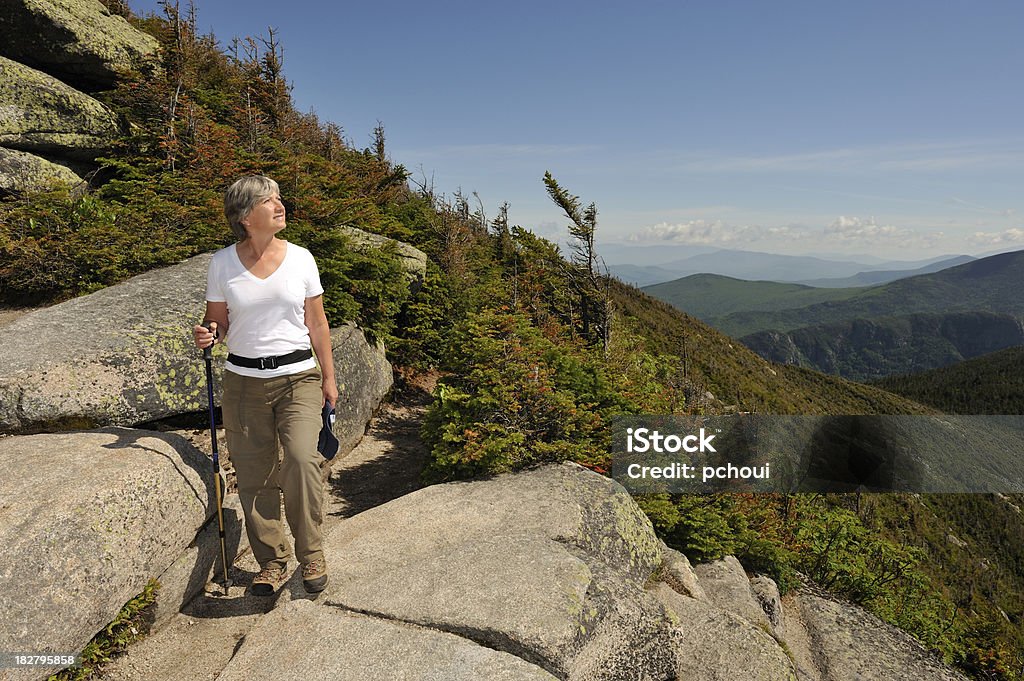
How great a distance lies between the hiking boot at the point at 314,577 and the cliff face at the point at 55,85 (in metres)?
8.91

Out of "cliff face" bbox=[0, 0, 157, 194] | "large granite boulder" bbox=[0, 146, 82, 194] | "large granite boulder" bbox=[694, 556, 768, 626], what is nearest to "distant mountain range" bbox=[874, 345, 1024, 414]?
"large granite boulder" bbox=[694, 556, 768, 626]

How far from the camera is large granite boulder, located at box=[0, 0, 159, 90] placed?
10375 millimetres

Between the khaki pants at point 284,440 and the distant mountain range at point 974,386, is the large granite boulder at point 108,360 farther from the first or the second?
the distant mountain range at point 974,386

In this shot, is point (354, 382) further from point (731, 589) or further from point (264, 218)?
point (731, 589)

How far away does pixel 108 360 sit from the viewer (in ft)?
17.1

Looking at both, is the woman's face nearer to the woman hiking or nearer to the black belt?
the woman hiking

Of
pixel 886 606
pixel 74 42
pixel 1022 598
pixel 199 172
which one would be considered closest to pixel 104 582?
pixel 199 172

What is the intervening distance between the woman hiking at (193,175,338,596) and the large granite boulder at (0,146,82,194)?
24.5 feet

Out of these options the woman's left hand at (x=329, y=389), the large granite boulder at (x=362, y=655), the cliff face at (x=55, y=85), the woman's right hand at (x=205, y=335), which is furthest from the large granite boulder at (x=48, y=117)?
the large granite boulder at (x=362, y=655)

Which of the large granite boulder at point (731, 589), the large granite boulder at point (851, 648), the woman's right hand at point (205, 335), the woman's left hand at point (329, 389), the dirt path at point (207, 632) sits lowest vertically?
the large granite boulder at point (851, 648)

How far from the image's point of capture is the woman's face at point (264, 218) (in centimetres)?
383

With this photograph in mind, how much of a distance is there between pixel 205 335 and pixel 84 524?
160 centimetres

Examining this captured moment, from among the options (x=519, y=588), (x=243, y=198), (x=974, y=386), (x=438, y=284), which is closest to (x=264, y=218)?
(x=243, y=198)

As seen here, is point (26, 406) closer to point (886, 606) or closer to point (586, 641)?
point (586, 641)
